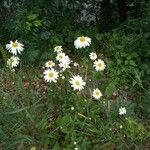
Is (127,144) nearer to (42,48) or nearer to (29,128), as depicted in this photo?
(29,128)

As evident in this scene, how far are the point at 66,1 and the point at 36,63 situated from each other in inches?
31.6

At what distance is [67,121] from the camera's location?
389 centimetres

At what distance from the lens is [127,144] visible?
383 cm

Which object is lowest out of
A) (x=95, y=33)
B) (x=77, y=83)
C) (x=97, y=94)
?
(x=95, y=33)

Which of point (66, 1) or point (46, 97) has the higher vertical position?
point (66, 1)

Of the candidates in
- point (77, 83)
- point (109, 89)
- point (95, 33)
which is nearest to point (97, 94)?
point (77, 83)

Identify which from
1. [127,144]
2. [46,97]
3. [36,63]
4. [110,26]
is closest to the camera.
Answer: [127,144]

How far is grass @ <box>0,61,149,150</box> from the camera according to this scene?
149 inches

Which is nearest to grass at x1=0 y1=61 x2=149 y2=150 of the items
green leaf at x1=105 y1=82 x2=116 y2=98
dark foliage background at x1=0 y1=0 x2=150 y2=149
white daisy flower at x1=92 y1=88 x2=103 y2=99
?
green leaf at x1=105 y1=82 x2=116 y2=98

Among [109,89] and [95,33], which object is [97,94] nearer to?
[109,89]

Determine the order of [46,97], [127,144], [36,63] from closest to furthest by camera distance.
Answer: [127,144], [46,97], [36,63]

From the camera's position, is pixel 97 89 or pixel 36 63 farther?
pixel 36 63

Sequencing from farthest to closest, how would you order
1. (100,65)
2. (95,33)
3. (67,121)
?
1. (95,33)
2. (100,65)
3. (67,121)

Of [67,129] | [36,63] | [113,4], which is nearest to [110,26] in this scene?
[113,4]
